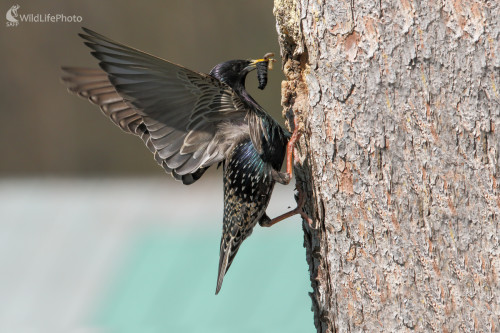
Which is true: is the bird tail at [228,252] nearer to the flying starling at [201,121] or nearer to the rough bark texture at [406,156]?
the flying starling at [201,121]

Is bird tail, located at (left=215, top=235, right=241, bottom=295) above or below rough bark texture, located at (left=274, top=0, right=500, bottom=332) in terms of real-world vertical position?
below

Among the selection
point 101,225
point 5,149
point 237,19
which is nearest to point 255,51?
point 237,19

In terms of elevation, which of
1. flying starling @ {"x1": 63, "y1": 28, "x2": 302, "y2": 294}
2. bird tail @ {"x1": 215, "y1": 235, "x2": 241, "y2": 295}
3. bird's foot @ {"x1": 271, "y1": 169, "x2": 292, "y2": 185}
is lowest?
bird tail @ {"x1": 215, "y1": 235, "x2": 241, "y2": 295}

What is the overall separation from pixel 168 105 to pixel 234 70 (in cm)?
37

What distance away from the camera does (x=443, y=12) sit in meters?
1.99

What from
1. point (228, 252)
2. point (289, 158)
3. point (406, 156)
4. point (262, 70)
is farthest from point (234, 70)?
point (406, 156)

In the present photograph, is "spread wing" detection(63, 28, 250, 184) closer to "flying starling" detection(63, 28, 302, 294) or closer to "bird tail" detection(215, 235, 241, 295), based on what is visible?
"flying starling" detection(63, 28, 302, 294)

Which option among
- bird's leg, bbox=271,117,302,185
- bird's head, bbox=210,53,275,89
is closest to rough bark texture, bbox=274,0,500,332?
bird's leg, bbox=271,117,302,185

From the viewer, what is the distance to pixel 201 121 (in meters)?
2.62

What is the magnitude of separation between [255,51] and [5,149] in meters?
2.59

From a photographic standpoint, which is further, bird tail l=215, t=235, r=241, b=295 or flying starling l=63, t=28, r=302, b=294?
bird tail l=215, t=235, r=241, b=295

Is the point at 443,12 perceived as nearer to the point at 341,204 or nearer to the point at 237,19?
the point at 341,204

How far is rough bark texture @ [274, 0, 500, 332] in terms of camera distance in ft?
6.51

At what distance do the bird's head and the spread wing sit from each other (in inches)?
8.2
